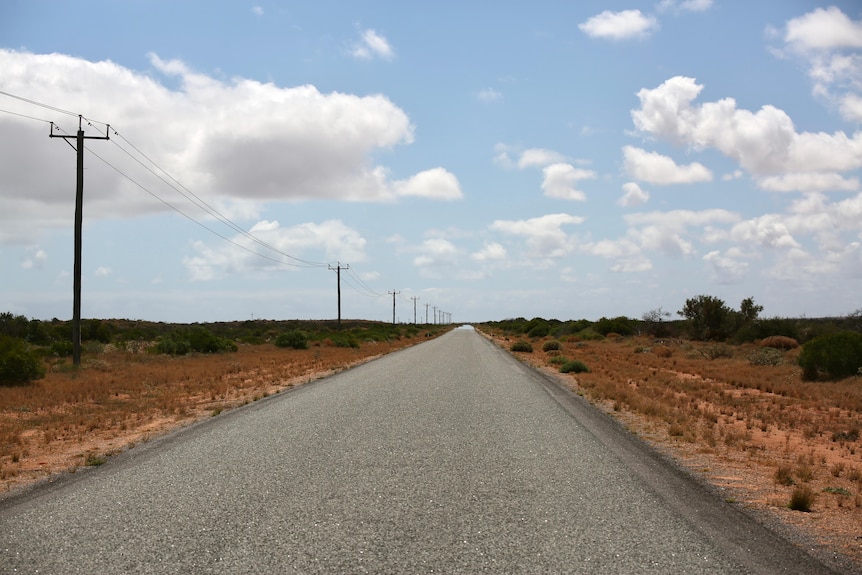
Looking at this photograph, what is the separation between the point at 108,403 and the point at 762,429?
54.9 feet

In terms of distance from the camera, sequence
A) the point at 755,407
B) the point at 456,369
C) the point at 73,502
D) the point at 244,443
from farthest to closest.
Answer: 1. the point at 456,369
2. the point at 755,407
3. the point at 244,443
4. the point at 73,502

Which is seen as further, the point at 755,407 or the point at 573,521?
the point at 755,407

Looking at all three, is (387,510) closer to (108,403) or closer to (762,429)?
(762,429)

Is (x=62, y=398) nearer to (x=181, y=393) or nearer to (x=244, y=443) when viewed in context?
(x=181, y=393)

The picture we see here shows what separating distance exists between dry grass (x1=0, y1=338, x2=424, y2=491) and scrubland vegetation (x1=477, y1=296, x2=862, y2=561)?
959cm

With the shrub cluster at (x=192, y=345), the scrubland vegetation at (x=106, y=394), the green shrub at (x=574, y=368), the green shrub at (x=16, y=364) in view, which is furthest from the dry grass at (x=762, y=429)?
the shrub cluster at (x=192, y=345)

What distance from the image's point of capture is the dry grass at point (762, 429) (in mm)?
8352

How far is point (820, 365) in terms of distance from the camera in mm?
26734

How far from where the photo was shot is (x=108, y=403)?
62.7 ft

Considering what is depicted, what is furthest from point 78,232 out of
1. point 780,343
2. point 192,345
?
point 780,343

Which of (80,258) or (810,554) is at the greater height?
(80,258)

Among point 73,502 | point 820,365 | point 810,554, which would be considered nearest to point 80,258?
point 73,502

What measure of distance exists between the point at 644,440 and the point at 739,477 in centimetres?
295

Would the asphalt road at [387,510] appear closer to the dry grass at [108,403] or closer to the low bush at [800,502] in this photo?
the low bush at [800,502]
